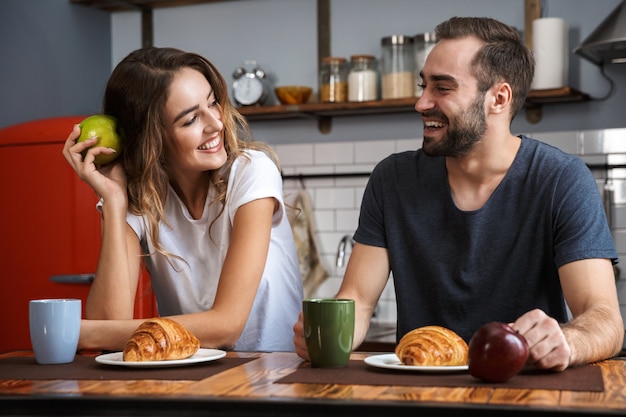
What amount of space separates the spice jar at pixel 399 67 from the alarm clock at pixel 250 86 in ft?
1.95

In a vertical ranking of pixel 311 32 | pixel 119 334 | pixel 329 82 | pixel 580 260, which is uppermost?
pixel 311 32

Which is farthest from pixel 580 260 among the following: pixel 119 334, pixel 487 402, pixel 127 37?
pixel 127 37

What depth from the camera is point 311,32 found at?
13.6ft

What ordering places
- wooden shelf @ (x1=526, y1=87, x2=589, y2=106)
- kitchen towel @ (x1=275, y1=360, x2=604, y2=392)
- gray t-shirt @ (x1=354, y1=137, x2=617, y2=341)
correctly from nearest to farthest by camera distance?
kitchen towel @ (x1=275, y1=360, x2=604, y2=392) < gray t-shirt @ (x1=354, y1=137, x2=617, y2=341) < wooden shelf @ (x1=526, y1=87, x2=589, y2=106)

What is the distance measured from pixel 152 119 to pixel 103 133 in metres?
0.14

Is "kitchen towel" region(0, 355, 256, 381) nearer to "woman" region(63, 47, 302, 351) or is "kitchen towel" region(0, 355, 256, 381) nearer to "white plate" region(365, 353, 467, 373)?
"white plate" region(365, 353, 467, 373)

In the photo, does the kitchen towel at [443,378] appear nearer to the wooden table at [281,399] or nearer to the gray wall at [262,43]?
the wooden table at [281,399]

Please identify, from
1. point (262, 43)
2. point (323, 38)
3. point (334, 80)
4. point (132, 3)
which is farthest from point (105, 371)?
point (132, 3)

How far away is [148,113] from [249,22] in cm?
212

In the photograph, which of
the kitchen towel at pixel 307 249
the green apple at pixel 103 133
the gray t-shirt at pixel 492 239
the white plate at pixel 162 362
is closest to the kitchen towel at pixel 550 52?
the kitchen towel at pixel 307 249

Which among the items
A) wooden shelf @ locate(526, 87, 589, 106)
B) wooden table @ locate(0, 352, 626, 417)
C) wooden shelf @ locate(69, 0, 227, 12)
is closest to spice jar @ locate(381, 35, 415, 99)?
wooden shelf @ locate(526, 87, 589, 106)

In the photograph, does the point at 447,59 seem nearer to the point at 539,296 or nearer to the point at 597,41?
the point at 539,296

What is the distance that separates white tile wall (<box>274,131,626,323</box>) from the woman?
5.50 ft

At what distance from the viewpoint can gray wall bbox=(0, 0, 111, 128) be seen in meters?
3.91
